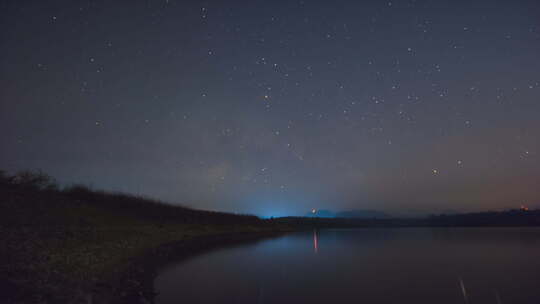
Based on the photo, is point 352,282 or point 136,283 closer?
point 136,283

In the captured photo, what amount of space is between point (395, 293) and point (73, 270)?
16.6 m

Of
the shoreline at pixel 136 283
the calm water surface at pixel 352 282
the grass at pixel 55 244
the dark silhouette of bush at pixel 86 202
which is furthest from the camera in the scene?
the dark silhouette of bush at pixel 86 202

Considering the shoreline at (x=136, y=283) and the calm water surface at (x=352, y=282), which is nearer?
the shoreline at (x=136, y=283)

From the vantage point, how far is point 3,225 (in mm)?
18984

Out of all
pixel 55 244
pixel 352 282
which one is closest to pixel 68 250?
pixel 55 244

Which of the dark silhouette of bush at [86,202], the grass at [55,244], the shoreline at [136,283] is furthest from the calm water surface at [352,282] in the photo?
the dark silhouette of bush at [86,202]

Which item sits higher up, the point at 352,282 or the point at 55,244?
Result: the point at 55,244

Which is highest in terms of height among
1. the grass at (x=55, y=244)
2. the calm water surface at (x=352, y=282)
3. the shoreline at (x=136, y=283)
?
the grass at (x=55, y=244)

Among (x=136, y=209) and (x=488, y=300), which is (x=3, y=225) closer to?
(x=488, y=300)

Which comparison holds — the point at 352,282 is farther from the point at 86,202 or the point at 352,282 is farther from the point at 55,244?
the point at 86,202

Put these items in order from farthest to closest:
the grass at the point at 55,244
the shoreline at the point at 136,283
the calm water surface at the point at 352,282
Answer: the calm water surface at the point at 352,282 < the shoreline at the point at 136,283 < the grass at the point at 55,244

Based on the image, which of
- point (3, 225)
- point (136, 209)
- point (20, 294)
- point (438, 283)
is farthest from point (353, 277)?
point (136, 209)

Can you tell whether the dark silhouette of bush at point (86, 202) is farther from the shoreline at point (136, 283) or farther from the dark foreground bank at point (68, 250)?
the shoreline at point (136, 283)

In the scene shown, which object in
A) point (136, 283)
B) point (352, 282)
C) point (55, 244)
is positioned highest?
point (55, 244)
